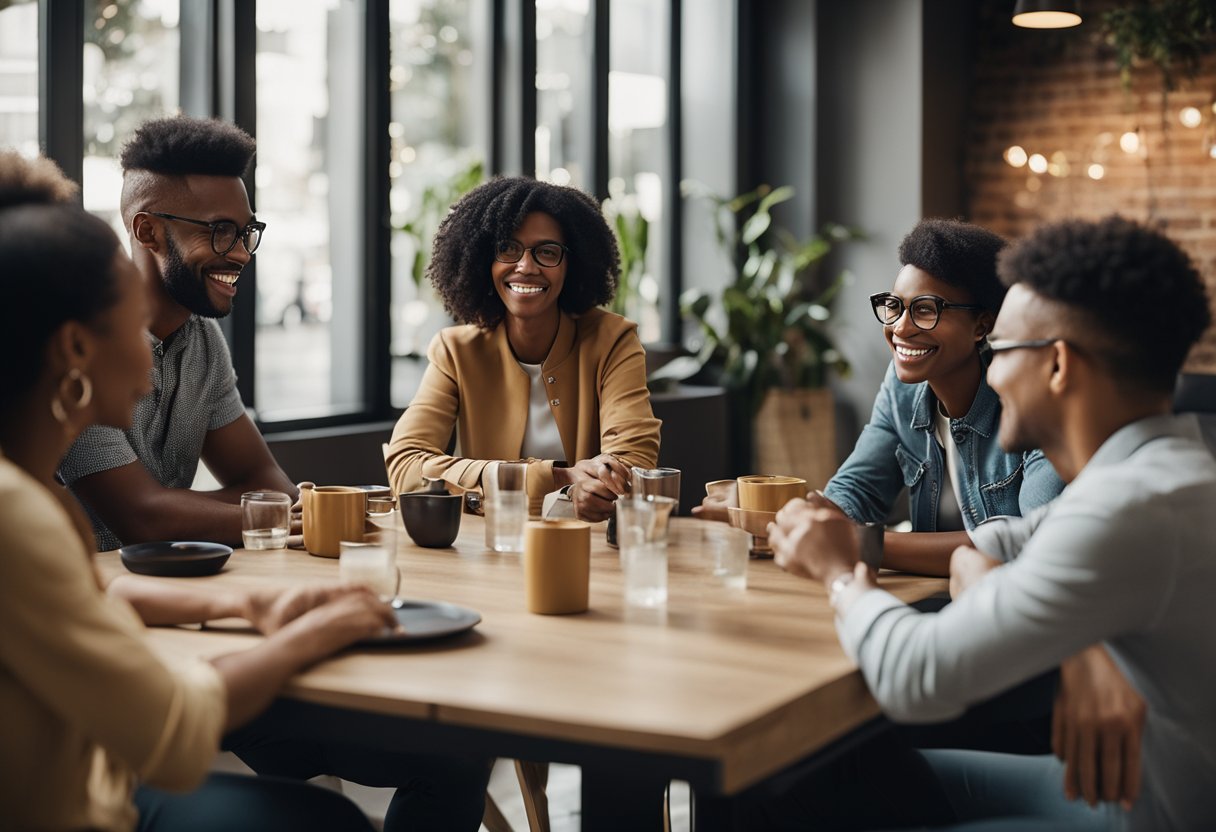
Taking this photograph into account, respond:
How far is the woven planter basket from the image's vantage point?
6371 mm

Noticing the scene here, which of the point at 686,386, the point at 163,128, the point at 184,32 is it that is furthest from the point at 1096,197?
the point at 163,128

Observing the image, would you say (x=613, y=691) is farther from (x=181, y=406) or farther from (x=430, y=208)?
(x=430, y=208)

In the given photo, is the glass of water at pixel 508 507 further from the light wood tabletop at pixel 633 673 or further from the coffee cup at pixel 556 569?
the coffee cup at pixel 556 569

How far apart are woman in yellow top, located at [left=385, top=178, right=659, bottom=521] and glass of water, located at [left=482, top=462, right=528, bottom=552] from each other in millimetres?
556

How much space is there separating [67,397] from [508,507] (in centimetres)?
97

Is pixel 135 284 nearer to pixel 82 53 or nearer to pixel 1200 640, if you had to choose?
pixel 1200 640

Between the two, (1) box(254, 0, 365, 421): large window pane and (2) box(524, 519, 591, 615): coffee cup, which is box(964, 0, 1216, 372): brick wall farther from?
(2) box(524, 519, 591, 615): coffee cup

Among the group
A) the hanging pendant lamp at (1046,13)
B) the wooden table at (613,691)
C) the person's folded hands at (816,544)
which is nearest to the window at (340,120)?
the hanging pendant lamp at (1046,13)

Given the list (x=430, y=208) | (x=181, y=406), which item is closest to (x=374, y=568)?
(x=181, y=406)

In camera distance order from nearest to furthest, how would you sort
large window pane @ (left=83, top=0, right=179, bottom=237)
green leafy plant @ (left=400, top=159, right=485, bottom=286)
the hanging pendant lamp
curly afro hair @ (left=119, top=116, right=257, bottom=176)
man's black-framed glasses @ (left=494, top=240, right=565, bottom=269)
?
1. curly afro hair @ (left=119, top=116, right=257, bottom=176)
2. man's black-framed glasses @ (left=494, top=240, right=565, bottom=269)
3. large window pane @ (left=83, top=0, right=179, bottom=237)
4. the hanging pendant lamp
5. green leafy plant @ (left=400, top=159, right=485, bottom=286)

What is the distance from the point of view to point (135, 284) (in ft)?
4.36

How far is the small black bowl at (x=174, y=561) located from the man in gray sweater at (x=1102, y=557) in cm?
94

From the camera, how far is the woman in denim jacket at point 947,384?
226 cm

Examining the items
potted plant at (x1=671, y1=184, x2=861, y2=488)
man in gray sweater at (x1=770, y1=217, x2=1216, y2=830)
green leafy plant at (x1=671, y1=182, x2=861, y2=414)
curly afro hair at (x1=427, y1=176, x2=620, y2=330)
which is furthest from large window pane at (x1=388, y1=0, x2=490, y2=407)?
man in gray sweater at (x1=770, y1=217, x2=1216, y2=830)
